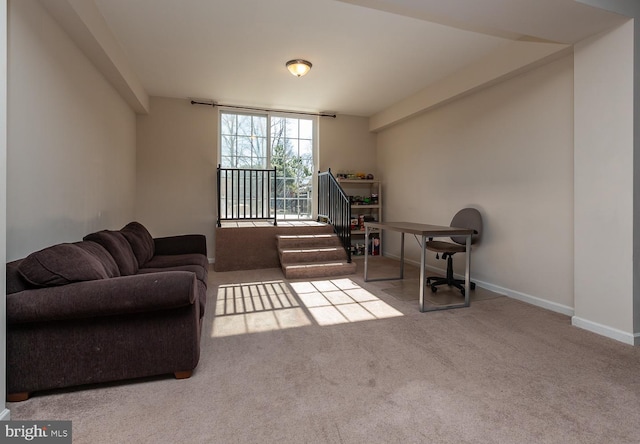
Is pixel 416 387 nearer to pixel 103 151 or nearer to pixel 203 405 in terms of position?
pixel 203 405

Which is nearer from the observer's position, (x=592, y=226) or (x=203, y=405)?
(x=203, y=405)

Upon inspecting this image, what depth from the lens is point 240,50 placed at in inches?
145

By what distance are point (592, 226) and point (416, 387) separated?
2.06 m

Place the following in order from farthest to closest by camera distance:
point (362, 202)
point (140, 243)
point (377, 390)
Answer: point (362, 202)
point (140, 243)
point (377, 390)

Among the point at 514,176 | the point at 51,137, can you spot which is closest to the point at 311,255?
the point at 514,176

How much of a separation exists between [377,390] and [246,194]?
179 inches

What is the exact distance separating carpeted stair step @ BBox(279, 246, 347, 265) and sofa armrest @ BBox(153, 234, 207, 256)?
4.11ft

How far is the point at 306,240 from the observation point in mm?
5172

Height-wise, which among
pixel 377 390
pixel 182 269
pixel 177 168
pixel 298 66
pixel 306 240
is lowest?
pixel 377 390

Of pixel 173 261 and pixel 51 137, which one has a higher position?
pixel 51 137

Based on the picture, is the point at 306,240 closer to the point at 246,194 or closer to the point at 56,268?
the point at 246,194

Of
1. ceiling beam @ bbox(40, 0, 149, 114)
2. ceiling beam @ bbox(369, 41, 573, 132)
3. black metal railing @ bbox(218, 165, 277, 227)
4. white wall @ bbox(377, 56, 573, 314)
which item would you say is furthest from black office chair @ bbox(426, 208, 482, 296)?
ceiling beam @ bbox(40, 0, 149, 114)

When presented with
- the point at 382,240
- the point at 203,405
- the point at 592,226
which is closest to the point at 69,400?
the point at 203,405

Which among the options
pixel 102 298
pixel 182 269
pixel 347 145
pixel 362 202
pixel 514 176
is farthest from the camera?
pixel 347 145
